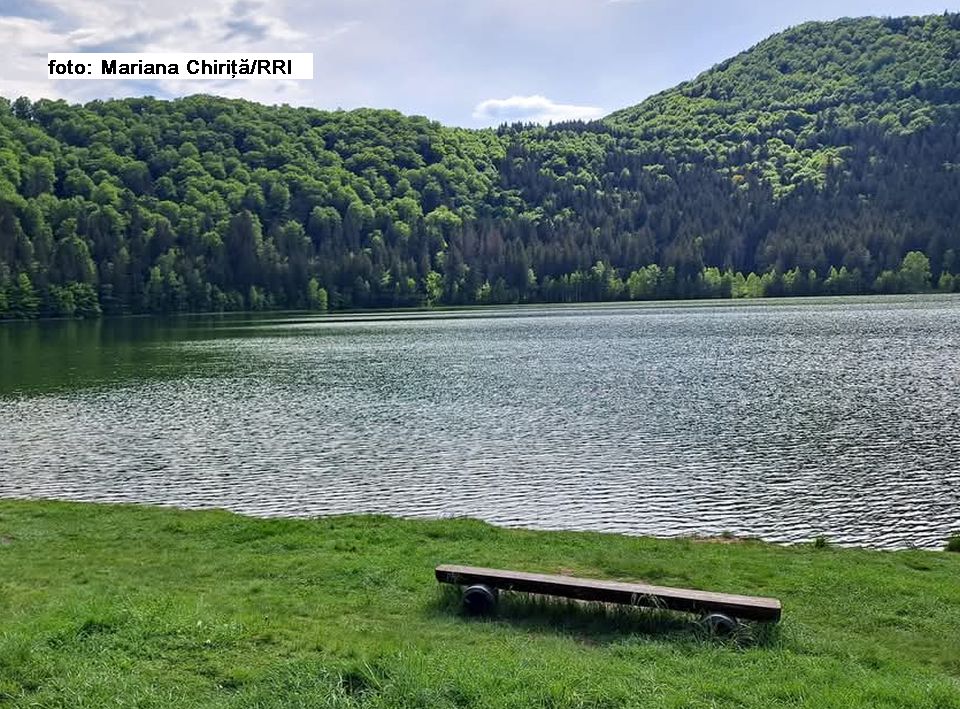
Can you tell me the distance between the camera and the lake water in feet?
92.1

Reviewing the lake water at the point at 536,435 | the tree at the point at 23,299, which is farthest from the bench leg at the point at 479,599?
the tree at the point at 23,299

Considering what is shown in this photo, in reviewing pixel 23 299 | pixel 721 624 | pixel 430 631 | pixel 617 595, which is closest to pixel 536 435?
pixel 617 595

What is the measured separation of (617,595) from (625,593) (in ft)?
0.46

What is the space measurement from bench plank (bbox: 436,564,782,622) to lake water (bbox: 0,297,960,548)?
40.6ft

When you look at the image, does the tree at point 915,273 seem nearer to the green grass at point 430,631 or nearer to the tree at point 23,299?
the tree at point 23,299

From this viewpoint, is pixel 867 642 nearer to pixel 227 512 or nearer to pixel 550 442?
pixel 227 512

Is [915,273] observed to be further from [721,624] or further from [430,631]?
[430,631]

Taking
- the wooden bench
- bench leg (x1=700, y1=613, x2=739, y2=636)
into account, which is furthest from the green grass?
the wooden bench

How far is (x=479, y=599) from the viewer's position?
1339 centimetres

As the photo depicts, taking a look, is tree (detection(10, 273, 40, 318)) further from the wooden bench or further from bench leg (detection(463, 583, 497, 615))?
bench leg (detection(463, 583, 497, 615))

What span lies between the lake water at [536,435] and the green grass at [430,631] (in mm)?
7941

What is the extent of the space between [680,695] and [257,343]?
100935mm

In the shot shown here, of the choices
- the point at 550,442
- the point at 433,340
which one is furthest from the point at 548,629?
the point at 433,340

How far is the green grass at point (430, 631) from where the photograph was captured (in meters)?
9.42
